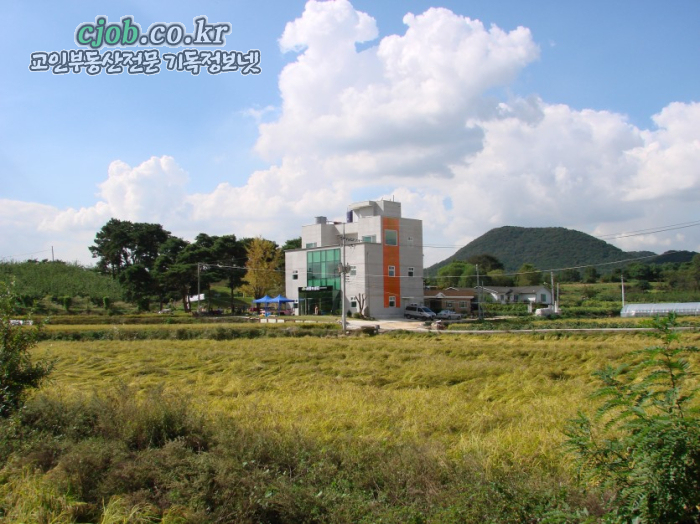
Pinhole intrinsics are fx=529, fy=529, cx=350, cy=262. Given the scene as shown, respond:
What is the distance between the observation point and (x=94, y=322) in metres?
34.9

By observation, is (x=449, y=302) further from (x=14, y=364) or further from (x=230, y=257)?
(x=14, y=364)

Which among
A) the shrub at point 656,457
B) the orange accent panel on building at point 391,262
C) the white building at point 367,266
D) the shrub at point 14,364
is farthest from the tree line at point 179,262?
the shrub at point 656,457

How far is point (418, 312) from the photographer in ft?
159

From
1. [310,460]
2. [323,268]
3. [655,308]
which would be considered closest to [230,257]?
[323,268]

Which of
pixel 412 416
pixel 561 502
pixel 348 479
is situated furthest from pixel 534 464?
pixel 412 416

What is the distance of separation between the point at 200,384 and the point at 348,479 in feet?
24.9

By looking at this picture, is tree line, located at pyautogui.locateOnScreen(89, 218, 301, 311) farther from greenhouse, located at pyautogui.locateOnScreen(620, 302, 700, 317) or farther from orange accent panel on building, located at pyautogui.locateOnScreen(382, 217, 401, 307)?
greenhouse, located at pyautogui.locateOnScreen(620, 302, 700, 317)

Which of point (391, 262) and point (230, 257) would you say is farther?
point (230, 257)

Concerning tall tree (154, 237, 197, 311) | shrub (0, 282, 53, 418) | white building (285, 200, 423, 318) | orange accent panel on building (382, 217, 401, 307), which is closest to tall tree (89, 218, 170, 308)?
tall tree (154, 237, 197, 311)

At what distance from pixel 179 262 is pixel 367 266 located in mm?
22378

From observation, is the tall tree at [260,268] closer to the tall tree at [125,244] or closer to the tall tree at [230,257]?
the tall tree at [230,257]

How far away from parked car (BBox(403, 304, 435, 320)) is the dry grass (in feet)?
87.8

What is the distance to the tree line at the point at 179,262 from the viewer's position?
55062mm

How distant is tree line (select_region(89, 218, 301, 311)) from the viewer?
181 ft
